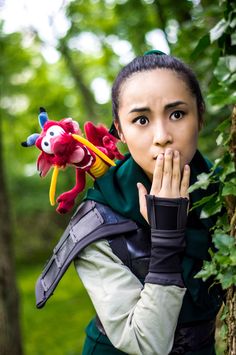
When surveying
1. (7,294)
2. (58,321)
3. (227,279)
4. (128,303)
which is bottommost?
(58,321)

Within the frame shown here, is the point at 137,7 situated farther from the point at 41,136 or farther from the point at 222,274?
the point at 222,274

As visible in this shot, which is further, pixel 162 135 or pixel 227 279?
pixel 162 135

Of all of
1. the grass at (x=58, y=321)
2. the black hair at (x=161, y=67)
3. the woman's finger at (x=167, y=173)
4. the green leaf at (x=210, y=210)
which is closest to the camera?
the green leaf at (x=210, y=210)

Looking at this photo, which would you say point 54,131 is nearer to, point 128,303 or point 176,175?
point 176,175

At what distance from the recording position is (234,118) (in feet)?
4.59

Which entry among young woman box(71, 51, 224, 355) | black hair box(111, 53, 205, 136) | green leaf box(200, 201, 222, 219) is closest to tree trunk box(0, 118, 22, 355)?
young woman box(71, 51, 224, 355)

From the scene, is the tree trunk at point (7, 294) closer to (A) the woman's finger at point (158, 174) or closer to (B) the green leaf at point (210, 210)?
(A) the woman's finger at point (158, 174)

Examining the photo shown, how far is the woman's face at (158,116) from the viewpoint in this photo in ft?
5.26

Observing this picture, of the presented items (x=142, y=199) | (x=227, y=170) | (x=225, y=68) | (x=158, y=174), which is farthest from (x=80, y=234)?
(x=225, y=68)

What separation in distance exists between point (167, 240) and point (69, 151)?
0.46 m

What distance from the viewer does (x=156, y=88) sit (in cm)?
162

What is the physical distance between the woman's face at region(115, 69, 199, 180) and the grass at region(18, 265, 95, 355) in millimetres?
6473

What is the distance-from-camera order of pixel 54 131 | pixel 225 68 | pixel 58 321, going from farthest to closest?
pixel 58 321, pixel 54 131, pixel 225 68

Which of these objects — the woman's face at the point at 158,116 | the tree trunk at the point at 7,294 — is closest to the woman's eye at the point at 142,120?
the woman's face at the point at 158,116
